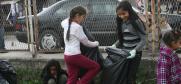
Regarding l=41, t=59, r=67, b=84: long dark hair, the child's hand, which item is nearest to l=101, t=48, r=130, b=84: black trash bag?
the child's hand

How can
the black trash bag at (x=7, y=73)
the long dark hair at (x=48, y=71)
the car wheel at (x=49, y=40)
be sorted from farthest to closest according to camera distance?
1. the car wheel at (x=49, y=40)
2. the long dark hair at (x=48, y=71)
3. the black trash bag at (x=7, y=73)

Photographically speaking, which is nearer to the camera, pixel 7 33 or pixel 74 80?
pixel 74 80

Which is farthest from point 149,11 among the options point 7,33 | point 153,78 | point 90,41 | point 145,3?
point 7,33

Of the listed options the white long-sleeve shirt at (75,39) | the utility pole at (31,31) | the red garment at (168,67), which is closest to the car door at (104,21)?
the utility pole at (31,31)

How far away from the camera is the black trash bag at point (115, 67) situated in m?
7.40

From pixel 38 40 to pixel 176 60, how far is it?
436 centimetres

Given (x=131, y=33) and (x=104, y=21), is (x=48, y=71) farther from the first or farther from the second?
(x=104, y=21)

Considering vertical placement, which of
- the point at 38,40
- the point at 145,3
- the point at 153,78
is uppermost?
the point at 145,3

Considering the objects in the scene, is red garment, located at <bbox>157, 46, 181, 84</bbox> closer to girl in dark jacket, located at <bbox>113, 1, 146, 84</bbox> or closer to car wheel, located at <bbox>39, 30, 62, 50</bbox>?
girl in dark jacket, located at <bbox>113, 1, 146, 84</bbox>

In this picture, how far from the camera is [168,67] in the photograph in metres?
5.78

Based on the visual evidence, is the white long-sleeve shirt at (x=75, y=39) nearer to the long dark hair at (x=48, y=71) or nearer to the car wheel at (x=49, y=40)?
the long dark hair at (x=48, y=71)

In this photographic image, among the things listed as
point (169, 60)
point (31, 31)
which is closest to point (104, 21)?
point (31, 31)

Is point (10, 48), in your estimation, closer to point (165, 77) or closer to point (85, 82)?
point (85, 82)

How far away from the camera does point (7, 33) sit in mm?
9961
